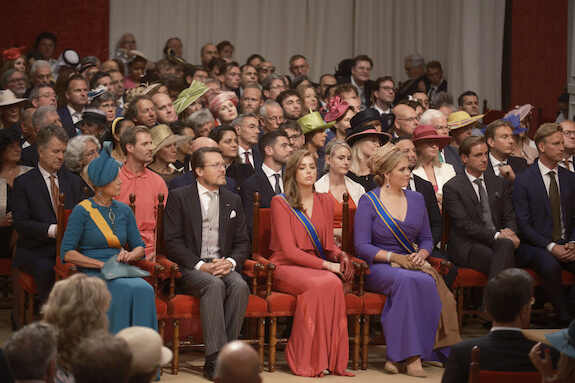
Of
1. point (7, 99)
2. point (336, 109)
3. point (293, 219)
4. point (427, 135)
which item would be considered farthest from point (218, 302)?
point (7, 99)

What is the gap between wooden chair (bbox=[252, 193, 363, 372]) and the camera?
5363 mm

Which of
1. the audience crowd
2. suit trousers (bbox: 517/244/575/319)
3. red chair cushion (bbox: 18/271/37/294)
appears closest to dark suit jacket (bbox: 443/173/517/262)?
the audience crowd

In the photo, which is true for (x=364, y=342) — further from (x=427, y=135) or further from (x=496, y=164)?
(x=496, y=164)

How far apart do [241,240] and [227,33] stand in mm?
8556

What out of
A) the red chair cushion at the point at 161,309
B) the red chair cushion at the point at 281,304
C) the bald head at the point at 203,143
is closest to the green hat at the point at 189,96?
the bald head at the point at 203,143

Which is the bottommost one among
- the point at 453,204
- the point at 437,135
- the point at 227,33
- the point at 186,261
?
the point at 186,261

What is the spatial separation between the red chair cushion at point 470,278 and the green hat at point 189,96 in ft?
10.2

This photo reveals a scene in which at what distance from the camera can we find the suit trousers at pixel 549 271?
620 cm

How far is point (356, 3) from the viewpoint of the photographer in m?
14.0

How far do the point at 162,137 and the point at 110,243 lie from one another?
1540 millimetres

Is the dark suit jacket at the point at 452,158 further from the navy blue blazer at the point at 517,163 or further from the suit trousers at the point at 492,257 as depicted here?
the suit trousers at the point at 492,257

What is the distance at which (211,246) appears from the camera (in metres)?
5.58

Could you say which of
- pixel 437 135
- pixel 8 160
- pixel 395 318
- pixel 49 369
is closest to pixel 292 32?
pixel 437 135

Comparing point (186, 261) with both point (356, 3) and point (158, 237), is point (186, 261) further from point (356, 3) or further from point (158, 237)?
point (356, 3)
